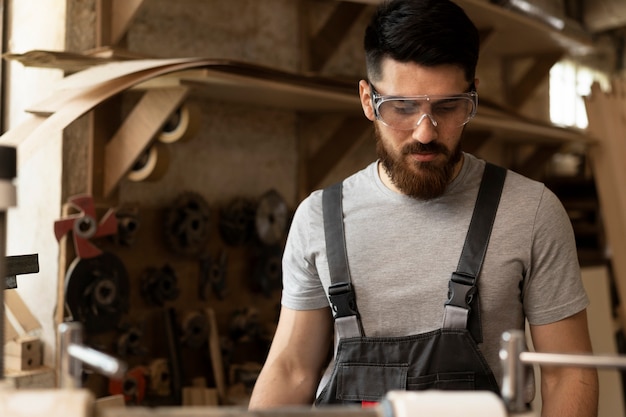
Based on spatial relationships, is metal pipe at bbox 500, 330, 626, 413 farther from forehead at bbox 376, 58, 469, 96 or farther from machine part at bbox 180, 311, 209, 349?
machine part at bbox 180, 311, 209, 349

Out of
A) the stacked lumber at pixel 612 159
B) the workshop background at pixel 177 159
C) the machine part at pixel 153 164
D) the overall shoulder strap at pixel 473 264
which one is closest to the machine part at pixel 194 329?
the workshop background at pixel 177 159

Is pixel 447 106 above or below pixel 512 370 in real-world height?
above

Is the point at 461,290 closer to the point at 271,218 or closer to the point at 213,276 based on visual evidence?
the point at 213,276

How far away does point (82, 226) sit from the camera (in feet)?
7.17

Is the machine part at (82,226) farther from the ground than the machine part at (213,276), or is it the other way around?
the machine part at (82,226)

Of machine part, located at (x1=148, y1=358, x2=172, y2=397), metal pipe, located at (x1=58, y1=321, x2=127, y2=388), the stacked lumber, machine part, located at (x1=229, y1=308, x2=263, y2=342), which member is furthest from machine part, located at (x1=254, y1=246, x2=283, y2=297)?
metal pipe, located at (x1=58, y1=321, x2=127, y2=388)

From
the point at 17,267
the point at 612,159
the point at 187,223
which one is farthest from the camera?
the point at 612,159

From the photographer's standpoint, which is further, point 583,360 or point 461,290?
point 461,290

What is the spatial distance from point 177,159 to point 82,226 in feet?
1.79

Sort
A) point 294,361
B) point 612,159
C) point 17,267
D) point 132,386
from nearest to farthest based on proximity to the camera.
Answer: point 17,267 < point 294,361 < point 132,386 < point 612,159

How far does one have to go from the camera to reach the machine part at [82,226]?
2.15 m

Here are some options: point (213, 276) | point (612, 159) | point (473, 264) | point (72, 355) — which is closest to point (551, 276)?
point (473, 264)

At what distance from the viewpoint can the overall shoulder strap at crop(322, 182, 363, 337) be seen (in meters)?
1.68

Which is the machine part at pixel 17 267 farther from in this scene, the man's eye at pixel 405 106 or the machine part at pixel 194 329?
the machine part at pixel 194 329
